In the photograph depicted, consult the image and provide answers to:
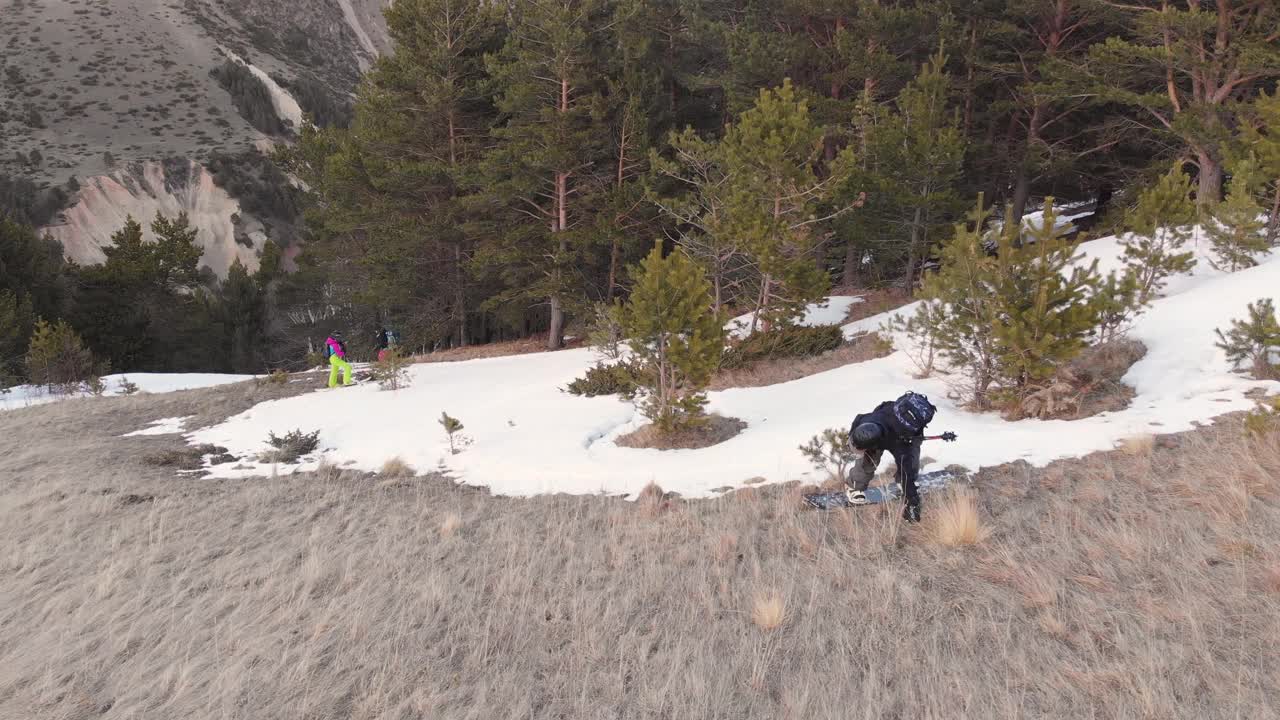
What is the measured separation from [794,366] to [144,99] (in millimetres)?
74547

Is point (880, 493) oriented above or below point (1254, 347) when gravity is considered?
below

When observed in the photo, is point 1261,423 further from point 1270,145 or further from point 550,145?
point 550,145

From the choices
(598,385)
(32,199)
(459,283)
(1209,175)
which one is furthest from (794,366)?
(32,199)

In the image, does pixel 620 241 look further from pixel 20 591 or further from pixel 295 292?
pixel 295 292

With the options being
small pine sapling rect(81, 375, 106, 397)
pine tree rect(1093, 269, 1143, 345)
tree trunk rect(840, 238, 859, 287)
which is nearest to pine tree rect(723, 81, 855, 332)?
pine tree rect(1093, 269, 1143, 345)

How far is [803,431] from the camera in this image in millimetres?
8078

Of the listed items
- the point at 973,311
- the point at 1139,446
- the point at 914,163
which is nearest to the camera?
the point at 1139,446

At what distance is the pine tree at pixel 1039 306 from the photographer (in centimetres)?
673

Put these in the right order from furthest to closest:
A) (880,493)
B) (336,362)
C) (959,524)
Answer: (336,362) < (880,493) < (959,524)

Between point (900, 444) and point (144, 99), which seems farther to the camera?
point (144, 99)

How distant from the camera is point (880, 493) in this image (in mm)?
5301

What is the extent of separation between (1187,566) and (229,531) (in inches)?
310

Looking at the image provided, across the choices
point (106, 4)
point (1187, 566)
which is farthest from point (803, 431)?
point (106, 4)

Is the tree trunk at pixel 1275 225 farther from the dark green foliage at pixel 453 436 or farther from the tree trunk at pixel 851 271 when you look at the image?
the dark green foliage at pixel 453 436
